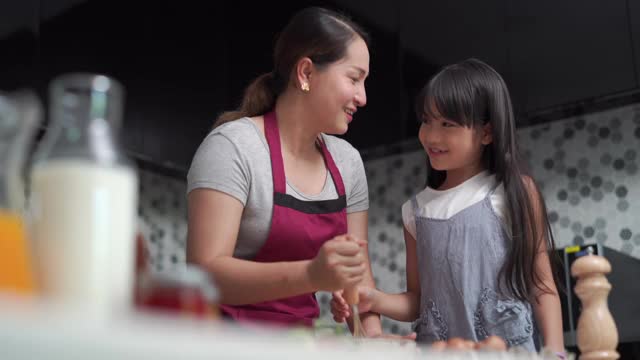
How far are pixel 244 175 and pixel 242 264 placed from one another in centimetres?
24

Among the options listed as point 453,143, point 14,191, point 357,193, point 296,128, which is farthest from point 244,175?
point 14,191

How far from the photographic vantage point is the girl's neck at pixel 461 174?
63.4 inches

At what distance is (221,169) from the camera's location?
1.34 metres

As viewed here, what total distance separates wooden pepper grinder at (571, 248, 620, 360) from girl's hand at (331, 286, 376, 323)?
374 mm

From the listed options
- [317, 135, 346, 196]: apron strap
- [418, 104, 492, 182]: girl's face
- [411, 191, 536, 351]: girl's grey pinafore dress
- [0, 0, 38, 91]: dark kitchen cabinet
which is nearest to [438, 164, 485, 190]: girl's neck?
[418, 104, 492, 182]: girl's face

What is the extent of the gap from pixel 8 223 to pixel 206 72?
2.69 m

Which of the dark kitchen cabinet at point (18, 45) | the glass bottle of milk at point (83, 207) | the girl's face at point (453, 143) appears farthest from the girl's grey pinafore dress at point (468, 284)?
the dark kitchen cabinet at point (18, 45)

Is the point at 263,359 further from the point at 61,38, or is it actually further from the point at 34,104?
the point at 61,38

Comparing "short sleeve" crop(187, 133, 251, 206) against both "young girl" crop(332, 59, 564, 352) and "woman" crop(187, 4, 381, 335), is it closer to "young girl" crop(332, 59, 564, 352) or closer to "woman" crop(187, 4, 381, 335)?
"woman" crop(187, 4, 381, 335)

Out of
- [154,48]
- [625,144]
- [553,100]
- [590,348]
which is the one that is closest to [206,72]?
[154,48]

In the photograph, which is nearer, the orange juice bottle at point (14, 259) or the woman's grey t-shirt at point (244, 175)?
the orange juice bottle at point (14, 259)

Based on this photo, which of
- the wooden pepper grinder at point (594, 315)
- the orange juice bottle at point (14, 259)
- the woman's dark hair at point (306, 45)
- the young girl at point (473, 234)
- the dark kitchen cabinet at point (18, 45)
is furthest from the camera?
the dark kitchen cabinet at point (18, 45)

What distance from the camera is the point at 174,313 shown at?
51 cm

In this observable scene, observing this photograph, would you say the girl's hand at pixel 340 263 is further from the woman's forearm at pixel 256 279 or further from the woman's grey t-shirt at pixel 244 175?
the woman's grey t-shirt at pixel 244 175
